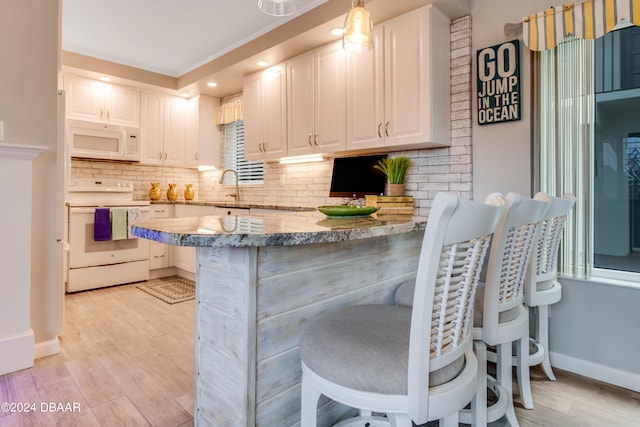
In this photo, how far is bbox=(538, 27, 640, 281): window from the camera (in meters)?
2.06

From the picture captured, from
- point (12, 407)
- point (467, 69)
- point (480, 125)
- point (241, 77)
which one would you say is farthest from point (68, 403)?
point (241, 77)

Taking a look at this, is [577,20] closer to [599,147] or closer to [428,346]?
[599,147]

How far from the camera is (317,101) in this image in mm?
3291

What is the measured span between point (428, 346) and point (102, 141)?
458 centimetres

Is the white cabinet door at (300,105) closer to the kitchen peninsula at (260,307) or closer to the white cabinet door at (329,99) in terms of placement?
the white cabinet door at (329,99)

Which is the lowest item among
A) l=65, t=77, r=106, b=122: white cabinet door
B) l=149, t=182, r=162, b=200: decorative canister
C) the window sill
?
the window sill

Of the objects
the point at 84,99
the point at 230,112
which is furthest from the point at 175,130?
the point at 84,99

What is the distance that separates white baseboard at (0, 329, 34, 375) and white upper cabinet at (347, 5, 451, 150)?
2.60 metres

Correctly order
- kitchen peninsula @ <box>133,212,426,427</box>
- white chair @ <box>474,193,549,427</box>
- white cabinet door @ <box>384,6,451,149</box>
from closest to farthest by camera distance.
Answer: kitchen peninsula @ <box>133,212,426,427</box>
white chair @ <box>474,193,549,427</box>
white cabinet door @ <box>384,6,451,149</box>

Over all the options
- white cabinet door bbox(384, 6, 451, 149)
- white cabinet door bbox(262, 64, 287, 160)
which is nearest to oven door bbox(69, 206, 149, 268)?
white cabinet door bbox(262, 64, 287, 160)

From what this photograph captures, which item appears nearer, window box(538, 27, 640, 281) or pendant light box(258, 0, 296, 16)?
pendant light box(258, 0, 296, 16)

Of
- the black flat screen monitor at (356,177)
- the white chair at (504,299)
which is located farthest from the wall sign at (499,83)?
the white chair at (504,299)

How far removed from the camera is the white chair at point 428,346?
805 mm

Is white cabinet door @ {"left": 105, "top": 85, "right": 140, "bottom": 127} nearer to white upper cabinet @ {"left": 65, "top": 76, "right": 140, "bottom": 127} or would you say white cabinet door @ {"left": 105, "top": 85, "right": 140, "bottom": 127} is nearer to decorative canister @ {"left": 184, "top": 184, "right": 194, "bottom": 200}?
white upper cabinet @ {"left": 65, "top": 76, "right": 140, "bottom": 127}
